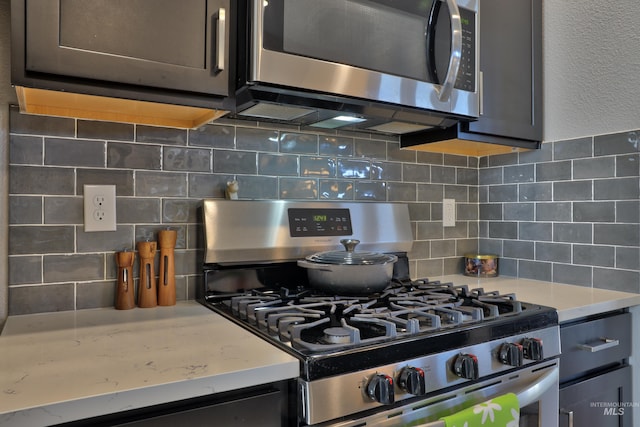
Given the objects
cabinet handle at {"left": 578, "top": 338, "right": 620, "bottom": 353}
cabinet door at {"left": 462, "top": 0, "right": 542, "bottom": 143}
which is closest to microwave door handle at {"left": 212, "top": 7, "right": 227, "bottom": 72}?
cabinet door at {"left": 462, "top": 0, "right": 542, "bottom": 143}

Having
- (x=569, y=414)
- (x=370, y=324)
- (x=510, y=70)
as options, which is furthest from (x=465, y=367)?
(x=510, y=70)

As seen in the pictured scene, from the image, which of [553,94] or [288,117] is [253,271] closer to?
[288,117]

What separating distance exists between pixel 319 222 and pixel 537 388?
80 cm

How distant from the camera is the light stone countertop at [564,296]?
130cm

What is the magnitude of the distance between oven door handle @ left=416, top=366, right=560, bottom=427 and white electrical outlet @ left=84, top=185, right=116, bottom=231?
3.83 feet

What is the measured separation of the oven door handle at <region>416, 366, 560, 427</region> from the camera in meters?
1.10

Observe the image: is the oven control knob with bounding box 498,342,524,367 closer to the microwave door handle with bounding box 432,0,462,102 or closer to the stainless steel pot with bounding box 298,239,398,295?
the stainless steel pot with bounding box 298,239,398,295

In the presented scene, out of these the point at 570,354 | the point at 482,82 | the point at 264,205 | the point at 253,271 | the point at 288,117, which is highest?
the point at 482,82

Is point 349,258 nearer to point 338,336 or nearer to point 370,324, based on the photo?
point 370,324

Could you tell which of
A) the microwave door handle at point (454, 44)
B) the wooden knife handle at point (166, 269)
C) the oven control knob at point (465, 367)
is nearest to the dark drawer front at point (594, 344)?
the oven control knob at point (465, 367)

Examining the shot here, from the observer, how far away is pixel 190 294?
54.1 inches

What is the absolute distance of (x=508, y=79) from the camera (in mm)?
1626

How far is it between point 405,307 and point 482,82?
0.85 meters

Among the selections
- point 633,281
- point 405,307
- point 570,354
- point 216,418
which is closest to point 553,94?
point 633,281
